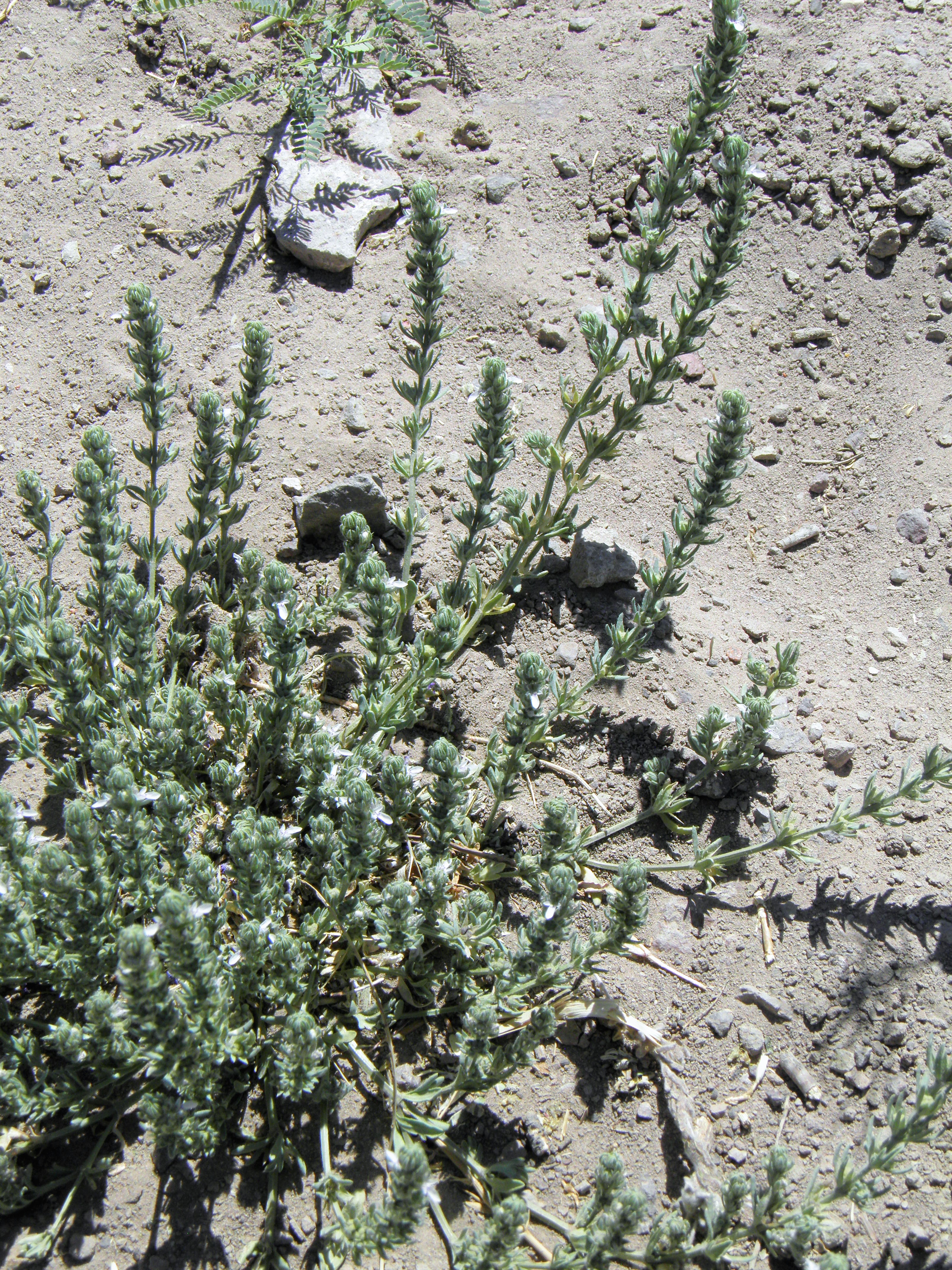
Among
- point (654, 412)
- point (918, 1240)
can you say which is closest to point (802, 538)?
point (654, 412)

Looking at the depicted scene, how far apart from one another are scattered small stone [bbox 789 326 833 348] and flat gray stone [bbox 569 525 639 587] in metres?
1.56

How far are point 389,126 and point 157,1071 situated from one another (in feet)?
16.4

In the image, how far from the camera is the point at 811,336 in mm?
5180

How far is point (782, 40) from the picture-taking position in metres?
5.80

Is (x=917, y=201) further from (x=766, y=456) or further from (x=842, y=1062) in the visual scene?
(x=842, y=1062)

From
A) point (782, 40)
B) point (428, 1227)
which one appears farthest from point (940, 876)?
point (782, 40)

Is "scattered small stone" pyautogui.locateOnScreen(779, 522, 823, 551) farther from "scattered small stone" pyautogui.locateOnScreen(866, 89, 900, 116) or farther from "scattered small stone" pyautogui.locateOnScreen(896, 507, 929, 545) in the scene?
"scattered small stone" pyautogui.locateOnScreen(866, 89, 900, 116)

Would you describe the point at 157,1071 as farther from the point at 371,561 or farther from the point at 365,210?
the point at 365,210

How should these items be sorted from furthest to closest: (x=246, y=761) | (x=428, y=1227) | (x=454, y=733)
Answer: (x=454, y=733)
(x=246, y=761)
(x=428, y=1227)

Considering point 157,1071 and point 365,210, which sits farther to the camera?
point 365,210

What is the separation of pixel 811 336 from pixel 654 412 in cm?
88

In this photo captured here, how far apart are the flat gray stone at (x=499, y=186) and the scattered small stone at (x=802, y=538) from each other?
2435mm

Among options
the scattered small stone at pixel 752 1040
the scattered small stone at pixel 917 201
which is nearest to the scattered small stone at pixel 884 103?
the scattered small stone at pixel 917 201

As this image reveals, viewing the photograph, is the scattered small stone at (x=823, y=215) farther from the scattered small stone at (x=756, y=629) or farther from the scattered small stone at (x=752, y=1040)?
the scattered small stone at (x=752, y=1040)
